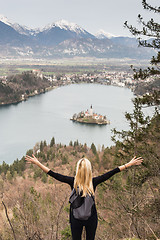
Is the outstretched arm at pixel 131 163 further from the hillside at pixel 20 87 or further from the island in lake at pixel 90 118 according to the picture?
the hillside at pixel 20 87

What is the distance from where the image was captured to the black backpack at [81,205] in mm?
1776

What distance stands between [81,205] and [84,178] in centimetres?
22

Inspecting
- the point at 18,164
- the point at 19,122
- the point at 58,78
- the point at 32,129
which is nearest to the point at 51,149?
the point at 18,164

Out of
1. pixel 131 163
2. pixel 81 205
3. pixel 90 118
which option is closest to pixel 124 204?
pixel 131 163

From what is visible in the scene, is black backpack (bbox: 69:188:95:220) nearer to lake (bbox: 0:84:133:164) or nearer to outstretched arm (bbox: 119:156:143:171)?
outstretched arm (bbox: 119:156:143:171)

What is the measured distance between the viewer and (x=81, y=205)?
1805mm

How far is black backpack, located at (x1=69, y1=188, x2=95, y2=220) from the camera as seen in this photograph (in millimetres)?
1776

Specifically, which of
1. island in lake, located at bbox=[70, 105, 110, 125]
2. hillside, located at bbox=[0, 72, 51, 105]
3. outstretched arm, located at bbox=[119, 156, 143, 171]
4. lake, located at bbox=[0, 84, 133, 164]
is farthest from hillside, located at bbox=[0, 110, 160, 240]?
hillside, located at bbox=[0, 72, 51, 105]

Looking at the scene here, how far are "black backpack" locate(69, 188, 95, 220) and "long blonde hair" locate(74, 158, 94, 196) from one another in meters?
0.06

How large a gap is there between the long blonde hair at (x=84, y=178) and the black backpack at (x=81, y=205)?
56mm

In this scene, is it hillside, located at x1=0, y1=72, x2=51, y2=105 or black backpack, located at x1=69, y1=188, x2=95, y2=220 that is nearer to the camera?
black backpack, located at x1=69, y1=188, x2=95, y2=220

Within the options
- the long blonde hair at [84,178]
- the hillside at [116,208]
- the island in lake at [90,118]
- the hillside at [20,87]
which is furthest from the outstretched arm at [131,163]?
the hillside at [20,87]

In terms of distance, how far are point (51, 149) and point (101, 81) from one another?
97.3 meters

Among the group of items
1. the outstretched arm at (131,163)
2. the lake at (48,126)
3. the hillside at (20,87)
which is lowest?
the lake at (48,126)
